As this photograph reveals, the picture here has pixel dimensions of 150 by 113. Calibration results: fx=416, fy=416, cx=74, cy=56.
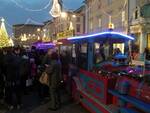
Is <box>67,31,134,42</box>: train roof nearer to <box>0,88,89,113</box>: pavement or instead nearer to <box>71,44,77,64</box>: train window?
<box>71,44,77,64</box>: train window

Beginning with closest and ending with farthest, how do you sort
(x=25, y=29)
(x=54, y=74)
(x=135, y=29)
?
Result: (x=54, y=74), (x=135, y=29), (x=25, y=29)

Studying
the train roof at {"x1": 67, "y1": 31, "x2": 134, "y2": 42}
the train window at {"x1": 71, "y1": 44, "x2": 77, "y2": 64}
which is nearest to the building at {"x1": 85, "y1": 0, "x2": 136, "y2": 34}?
the train window at {"x1": 71, "y1": 44, "x2": 77, "y2": 64}

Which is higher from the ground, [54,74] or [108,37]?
[108,37]

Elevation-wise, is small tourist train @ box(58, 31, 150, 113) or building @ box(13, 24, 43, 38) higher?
building @ box(13, 24, 43, 38)

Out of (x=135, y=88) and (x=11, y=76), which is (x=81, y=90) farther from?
(x=135, y=88)

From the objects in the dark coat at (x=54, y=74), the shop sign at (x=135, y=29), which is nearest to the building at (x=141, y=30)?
the shop sign at (x=135, y=29)

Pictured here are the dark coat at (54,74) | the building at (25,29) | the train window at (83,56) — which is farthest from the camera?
the building at (25,29)

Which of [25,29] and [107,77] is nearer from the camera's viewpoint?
[107,77]

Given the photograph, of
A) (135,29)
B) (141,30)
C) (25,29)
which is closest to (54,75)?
(141,30)

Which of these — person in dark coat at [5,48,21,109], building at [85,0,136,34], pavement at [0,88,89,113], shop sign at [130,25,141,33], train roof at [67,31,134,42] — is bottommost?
pavement at [0,88,89,113]

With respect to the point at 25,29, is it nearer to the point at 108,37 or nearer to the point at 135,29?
the point at 135,29

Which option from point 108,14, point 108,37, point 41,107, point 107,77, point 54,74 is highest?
point 108,14

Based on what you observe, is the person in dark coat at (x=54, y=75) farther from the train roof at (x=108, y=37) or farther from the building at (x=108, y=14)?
the building at (x=108, y=14)

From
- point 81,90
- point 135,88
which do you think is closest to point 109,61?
point 81,90
